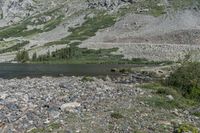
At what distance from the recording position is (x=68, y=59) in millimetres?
175875

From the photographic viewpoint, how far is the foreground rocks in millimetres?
27469

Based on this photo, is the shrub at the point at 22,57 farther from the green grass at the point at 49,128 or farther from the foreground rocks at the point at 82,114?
the green grass at the point at 49,128

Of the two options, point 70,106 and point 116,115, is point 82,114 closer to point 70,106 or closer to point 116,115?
point 70,106

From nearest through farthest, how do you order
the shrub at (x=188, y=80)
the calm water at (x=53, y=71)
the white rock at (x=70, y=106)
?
the white rock at (x=70, y=106), the shrub at (x=188, y=80), the calm water at (x=53, y=71)

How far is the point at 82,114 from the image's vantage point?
30484 millimetres

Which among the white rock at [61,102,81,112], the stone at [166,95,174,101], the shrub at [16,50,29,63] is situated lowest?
the shrub at [16,50,29,63]

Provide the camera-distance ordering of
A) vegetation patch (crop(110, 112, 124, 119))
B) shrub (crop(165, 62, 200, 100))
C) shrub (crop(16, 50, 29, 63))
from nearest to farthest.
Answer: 1. vegetation patch (crop(110, 112, 124, 119))
2. shrub (crop(165, 62, 200, 100))
3. shrub (crop(16, 50, 29, 63))

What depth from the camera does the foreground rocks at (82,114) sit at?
27.5m

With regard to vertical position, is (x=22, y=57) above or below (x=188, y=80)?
below

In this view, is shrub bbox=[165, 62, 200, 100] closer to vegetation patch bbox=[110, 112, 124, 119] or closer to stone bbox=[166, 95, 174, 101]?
stone bbox=[166, 95, 174, 101]

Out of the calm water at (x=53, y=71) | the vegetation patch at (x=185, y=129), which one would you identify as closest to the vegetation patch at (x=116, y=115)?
the vegetation patch at (x=185, y=129)

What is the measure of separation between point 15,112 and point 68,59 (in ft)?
480

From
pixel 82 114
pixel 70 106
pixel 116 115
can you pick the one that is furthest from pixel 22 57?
pixel 116 115

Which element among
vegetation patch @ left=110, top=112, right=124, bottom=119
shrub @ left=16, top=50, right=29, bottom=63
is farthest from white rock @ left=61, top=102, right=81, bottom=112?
shrub @ left=16, top=50, right=29, bottom=63
